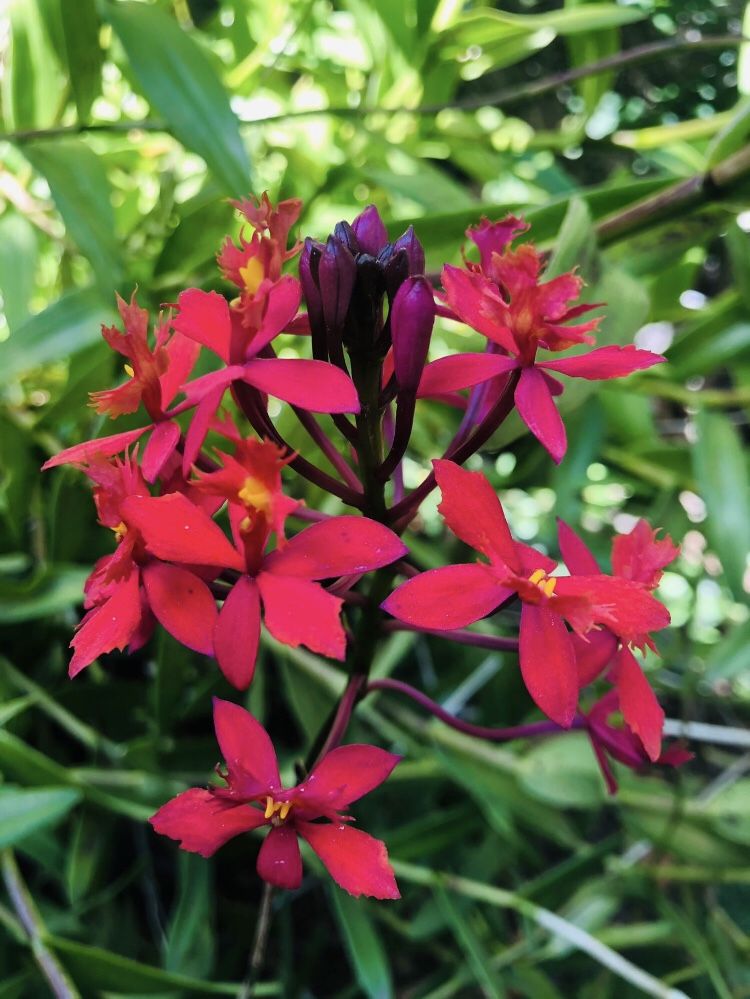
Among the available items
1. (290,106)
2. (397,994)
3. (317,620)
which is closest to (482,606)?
(317,620)

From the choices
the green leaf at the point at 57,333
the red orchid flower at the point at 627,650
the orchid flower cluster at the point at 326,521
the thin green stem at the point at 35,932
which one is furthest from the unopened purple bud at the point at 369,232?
the thin green stem at the point at 35,932

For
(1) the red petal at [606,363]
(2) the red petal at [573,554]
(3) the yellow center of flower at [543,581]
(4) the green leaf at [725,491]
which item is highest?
(1) the red petal at [606,363]

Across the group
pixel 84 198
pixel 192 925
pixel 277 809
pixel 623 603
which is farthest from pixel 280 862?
pixel 84 198

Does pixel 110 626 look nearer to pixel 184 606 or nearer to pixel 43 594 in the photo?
pixel 184 606

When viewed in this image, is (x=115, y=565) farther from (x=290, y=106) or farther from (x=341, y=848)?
(x=290, y=106)

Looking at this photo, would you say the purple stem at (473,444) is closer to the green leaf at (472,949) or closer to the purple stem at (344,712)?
the purple stem at (344,712)

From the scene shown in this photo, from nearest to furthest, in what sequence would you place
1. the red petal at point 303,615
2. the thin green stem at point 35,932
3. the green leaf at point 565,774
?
1. the red petal at point 303,615
2. the thin green stem at point 35,932
3. the green leaf at point 565,774
